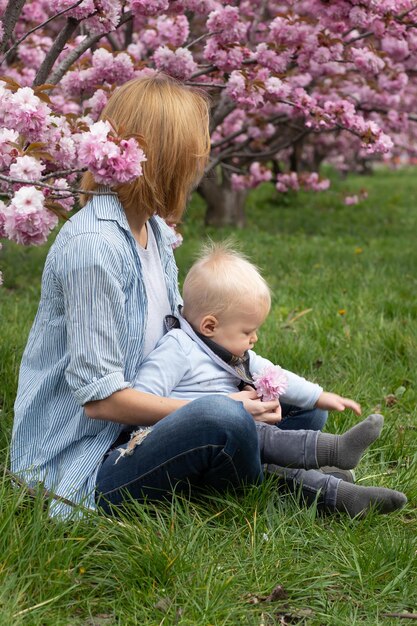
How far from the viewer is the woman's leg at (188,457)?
2.48m

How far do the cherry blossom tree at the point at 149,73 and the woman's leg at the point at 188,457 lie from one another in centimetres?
63

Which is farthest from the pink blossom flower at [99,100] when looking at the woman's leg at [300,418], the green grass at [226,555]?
the woman's leg at [300,418]

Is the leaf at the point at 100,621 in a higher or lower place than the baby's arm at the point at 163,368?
lower

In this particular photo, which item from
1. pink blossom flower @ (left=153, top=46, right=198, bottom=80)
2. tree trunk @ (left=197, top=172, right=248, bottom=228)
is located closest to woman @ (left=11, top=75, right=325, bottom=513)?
pink blossom flower @ (left=153, top=46, right=198, bottom=80)

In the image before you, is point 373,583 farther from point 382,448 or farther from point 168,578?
point 382,448

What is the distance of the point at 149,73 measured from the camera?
164 inches

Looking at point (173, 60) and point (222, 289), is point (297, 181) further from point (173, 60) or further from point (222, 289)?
point (222, 289)

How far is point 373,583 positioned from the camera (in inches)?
93.1

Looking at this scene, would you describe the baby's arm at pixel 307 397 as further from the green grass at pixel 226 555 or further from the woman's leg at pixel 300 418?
the green grass at pixel 226 555

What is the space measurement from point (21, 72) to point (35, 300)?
57.7 inches

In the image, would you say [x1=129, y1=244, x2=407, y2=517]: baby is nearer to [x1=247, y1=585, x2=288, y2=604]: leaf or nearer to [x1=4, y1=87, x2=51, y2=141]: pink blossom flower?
[x1=247, y1=585, x2=288, y2=604]: leaf

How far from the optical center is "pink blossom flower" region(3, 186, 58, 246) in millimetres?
2223

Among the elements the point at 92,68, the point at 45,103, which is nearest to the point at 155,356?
the point at 45,103

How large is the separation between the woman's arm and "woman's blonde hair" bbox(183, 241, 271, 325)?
377 mm
